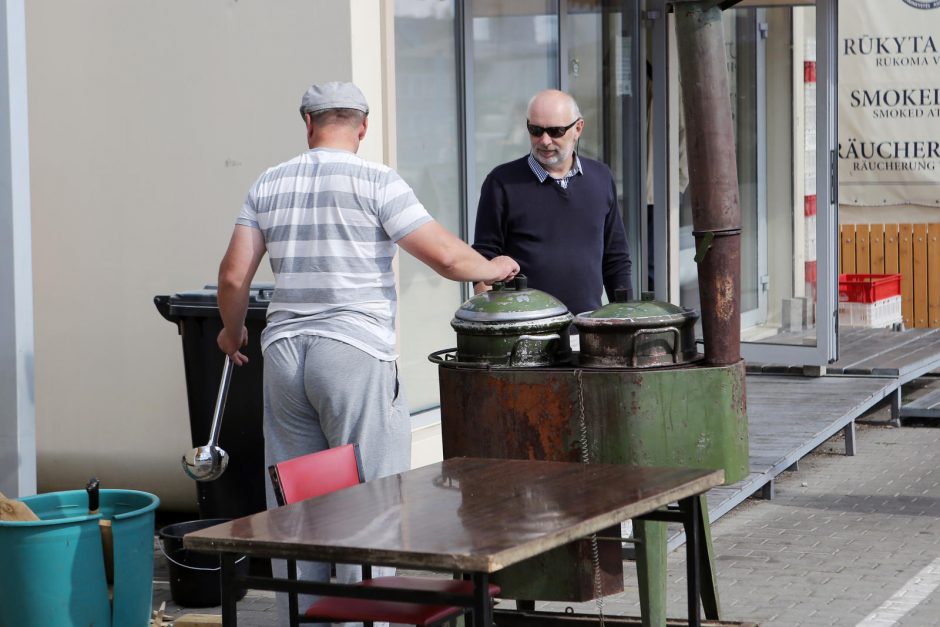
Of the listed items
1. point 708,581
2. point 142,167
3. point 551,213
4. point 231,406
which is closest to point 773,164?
point 142,167

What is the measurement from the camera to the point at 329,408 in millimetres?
4383

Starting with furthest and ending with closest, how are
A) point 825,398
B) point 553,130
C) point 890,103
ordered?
point 890,103, point 825,398, point 553,130

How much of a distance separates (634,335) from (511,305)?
0.39 meters

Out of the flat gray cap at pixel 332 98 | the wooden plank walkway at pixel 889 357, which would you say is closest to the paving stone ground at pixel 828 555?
the wooden plank walkway at pixel 889 357

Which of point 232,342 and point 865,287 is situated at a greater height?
point 232,342

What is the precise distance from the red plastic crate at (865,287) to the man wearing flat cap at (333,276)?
823 centimetres

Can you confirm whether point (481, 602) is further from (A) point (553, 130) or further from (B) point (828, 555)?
(B) point (828, 555)

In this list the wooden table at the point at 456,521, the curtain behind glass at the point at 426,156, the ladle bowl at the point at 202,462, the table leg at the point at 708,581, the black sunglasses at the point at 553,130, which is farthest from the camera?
the curtain behind glass at the point at 426,156

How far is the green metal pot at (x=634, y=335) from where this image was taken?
4.39 metres

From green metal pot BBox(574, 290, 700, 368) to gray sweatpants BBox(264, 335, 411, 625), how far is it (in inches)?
24.3

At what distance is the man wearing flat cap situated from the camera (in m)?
4.38

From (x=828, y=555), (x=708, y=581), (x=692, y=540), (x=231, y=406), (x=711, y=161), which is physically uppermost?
(x=711, y=161)

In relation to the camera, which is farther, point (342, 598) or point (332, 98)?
point (332, 98)

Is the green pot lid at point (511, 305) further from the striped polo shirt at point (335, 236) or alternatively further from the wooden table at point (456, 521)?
the wooden table at point (456, 521)
